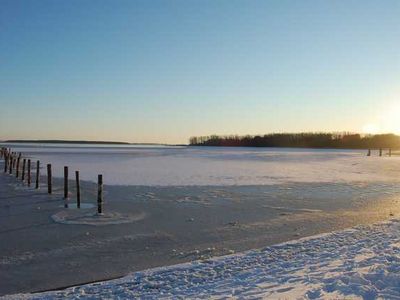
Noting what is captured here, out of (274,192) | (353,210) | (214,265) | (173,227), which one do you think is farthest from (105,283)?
(274,192)

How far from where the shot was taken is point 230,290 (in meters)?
6.37

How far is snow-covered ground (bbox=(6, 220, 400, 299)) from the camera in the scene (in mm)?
5906

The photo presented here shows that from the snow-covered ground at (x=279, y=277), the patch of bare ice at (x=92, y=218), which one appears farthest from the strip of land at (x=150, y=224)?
the snow-covered ground at (x=279, y=277)

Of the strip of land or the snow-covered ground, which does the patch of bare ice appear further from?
the snow-covered ground

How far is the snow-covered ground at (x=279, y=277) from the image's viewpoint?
5.91m

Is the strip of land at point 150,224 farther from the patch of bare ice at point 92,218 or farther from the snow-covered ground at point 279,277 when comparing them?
the snow-covered ground at point 279,277

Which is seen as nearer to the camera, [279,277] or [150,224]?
[279,277]

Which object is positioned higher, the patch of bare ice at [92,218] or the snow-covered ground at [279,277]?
the snow-covered ground at [279,277]

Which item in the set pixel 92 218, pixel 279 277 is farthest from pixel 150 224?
pixel 279 277

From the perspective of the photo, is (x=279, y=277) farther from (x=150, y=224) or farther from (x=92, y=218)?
(x=92, y=218)

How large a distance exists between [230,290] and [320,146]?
141 m

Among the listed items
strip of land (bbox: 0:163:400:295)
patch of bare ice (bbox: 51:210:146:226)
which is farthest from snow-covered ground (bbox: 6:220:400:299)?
patch of bare ice (bbox: 51:210:146:226)

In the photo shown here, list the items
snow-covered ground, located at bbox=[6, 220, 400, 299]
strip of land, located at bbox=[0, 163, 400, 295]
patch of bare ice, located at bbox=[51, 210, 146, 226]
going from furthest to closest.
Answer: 1. patch of bare ice, located at bbox=[51, 210, 146, 226]
2. strip of land, located at bbox=[0, 163, 400, 295]
3. snow-covered ground, located at bbox=[6, 220, 400, 299]

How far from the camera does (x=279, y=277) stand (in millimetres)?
6883
